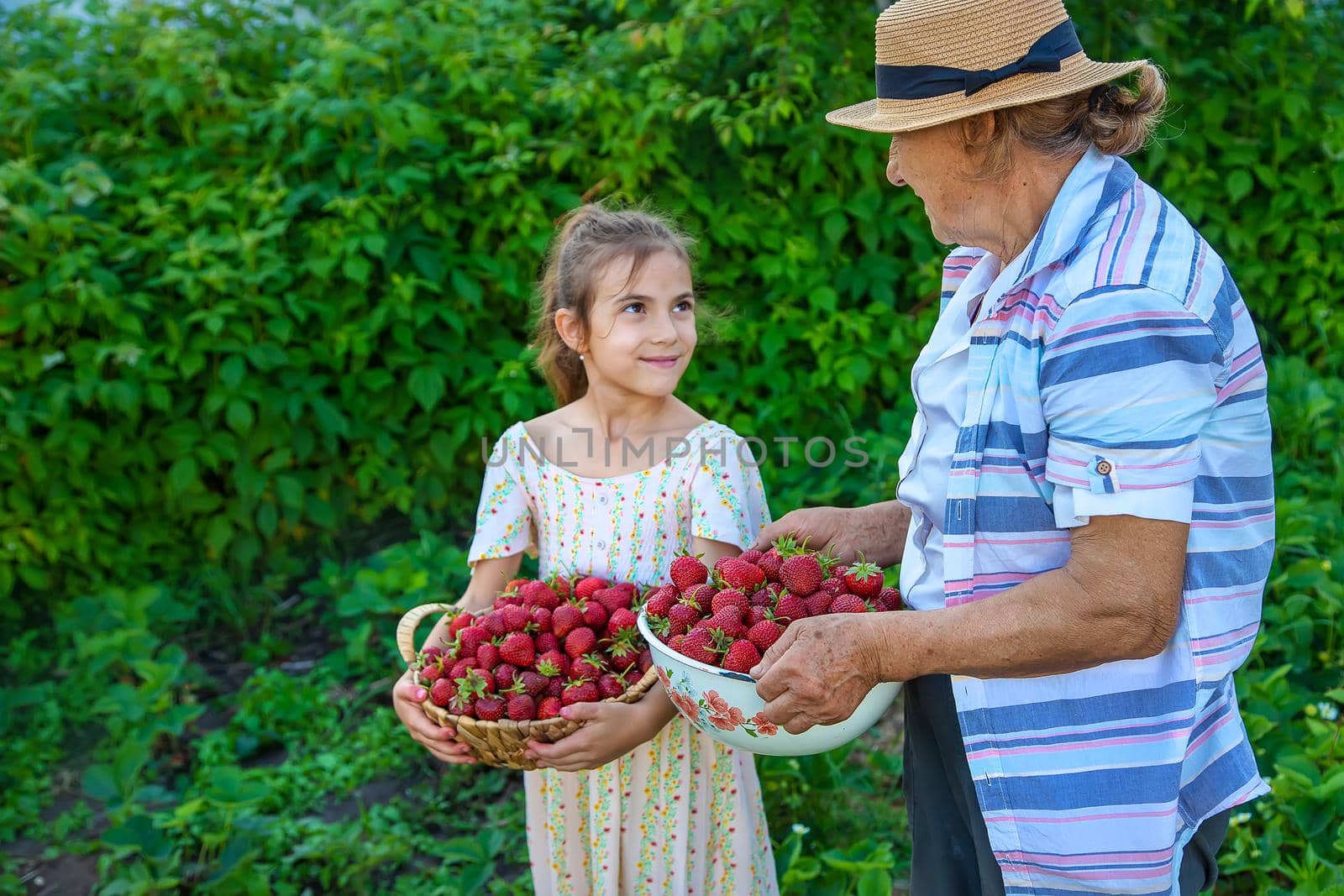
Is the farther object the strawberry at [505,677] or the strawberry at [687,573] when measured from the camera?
the strawberry at [505,677]

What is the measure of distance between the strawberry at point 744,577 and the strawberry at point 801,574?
0.04m

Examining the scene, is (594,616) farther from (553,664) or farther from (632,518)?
(632,518)

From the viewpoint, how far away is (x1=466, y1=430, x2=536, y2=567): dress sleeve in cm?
240

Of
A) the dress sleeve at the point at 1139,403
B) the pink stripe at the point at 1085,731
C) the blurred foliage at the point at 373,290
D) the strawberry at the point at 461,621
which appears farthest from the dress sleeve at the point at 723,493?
the blurred foliage at the point at 373,290

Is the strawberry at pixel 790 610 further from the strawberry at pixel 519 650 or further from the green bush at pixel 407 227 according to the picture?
the green bush at pixel 407 227

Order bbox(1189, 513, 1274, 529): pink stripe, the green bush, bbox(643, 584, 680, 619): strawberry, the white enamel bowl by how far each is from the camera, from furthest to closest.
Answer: the green bush
bbox(643, 584, 680, 619): strawberry
the white enamel bowl
bbox(1189, 513, 1274, 529): pink stripe

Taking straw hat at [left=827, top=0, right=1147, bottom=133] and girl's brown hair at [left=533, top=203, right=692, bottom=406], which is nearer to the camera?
straw hat at [left=827, top=0, right=1147, bottom=133]

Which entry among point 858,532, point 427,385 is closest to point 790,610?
point 858,532

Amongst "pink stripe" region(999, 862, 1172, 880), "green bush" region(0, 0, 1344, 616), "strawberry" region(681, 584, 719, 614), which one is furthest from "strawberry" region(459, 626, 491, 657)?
"green bush" region(0, 0, 1344, 616)

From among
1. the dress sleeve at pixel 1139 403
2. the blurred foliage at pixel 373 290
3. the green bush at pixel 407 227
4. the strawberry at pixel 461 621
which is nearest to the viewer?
the dress sleeve at pixel 1139 403

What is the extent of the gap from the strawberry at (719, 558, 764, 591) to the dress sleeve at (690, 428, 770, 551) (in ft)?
1.13

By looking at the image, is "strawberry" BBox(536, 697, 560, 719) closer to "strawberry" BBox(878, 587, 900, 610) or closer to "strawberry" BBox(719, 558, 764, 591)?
"strawberry" BBox(719, 558, 764, 591)

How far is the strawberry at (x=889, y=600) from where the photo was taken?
180cm

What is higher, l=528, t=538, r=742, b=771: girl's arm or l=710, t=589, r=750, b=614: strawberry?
l=710, t=589, r=750, b=614: strawberry
